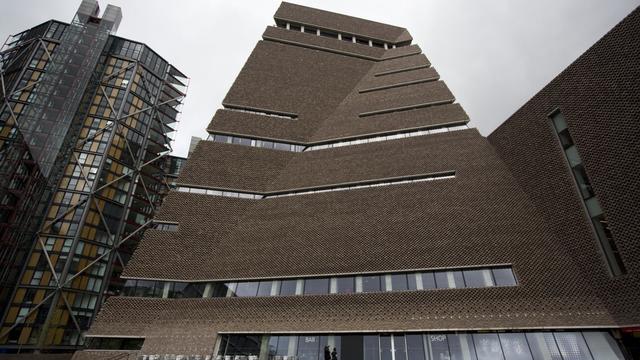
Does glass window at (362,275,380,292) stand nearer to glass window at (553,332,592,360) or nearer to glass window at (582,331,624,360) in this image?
glass window at (553,332,592,360)

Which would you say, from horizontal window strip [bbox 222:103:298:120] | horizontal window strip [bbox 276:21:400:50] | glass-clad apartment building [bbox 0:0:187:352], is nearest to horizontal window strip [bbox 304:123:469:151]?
horizontal window strip [bbox 222:103:298:120]

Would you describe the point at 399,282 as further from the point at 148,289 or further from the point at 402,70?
the point at 402,70

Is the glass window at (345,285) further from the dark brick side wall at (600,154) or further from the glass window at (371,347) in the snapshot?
the dark brick side wall at (600,154)

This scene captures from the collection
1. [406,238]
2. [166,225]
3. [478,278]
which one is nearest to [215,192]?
[166,225]

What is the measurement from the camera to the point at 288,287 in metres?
24.5

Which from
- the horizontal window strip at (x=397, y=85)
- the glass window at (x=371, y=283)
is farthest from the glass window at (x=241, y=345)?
the horizontal window strip at (x=397, y=85)

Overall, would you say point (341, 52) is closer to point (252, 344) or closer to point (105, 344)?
point (252, 344)

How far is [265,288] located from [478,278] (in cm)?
1397

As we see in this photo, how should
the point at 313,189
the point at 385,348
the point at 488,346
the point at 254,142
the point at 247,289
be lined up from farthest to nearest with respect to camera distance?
the point at 254,142 < the point at 313,189 < the point at 247,289 < the point at 385,348 < the point at 488,346

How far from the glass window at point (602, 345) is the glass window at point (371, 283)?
11037mm

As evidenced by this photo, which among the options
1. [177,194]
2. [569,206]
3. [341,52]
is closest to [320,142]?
[177,194]

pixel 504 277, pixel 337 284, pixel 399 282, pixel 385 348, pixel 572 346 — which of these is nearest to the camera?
pixel 572 346

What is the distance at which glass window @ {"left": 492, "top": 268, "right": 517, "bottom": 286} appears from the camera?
20.9m

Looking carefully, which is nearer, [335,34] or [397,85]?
[397,85]
